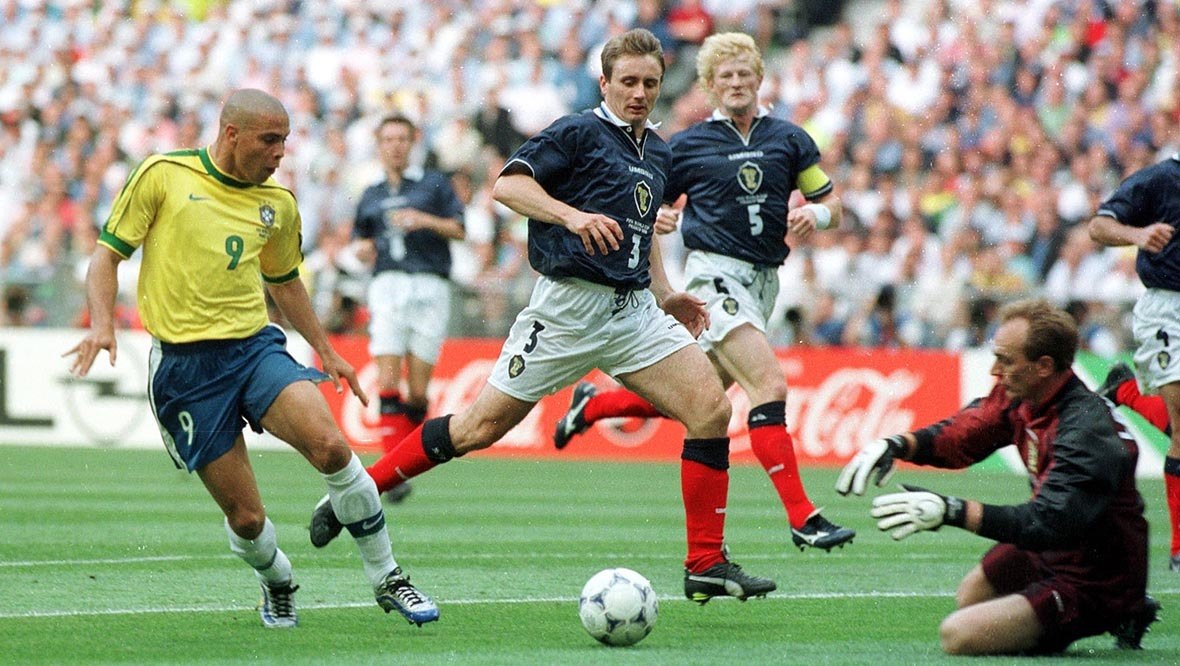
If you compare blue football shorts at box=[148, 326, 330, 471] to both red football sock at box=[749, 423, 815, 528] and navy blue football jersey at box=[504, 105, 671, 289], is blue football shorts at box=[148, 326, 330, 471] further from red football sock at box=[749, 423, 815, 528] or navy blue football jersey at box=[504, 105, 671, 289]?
red football sock at box=[749, 423, 815, 528]

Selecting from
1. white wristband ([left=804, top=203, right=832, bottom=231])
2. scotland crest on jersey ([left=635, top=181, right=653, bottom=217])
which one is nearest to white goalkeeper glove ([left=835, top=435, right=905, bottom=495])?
scotland crest on jersey ([left=635, top=181, right=653, bottom=217])

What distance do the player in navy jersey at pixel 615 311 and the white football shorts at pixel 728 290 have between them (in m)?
1.59

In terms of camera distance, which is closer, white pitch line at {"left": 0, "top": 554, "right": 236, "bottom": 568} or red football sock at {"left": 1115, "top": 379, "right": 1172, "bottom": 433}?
white pitch line at {"left": 0, "top": 554, "right": 236, "bottom": 568}

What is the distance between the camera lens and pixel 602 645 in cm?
638

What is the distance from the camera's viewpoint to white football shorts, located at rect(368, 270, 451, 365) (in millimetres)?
13367

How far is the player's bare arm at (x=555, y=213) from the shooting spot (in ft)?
22.4

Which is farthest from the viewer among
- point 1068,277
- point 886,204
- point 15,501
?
point 886,204

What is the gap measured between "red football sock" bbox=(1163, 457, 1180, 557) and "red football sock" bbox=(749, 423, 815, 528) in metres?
1.98

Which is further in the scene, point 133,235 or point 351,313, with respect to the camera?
point 351,313

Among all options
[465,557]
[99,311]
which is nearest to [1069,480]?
[99,311]

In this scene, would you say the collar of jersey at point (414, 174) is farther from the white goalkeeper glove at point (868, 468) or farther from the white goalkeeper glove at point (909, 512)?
the white goalkeeper glove at point (909, 512)

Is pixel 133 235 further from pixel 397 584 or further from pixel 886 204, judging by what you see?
pixel 886 204

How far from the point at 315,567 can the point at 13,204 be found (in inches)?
560

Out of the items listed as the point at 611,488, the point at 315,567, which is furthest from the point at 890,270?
the point at 315,567
